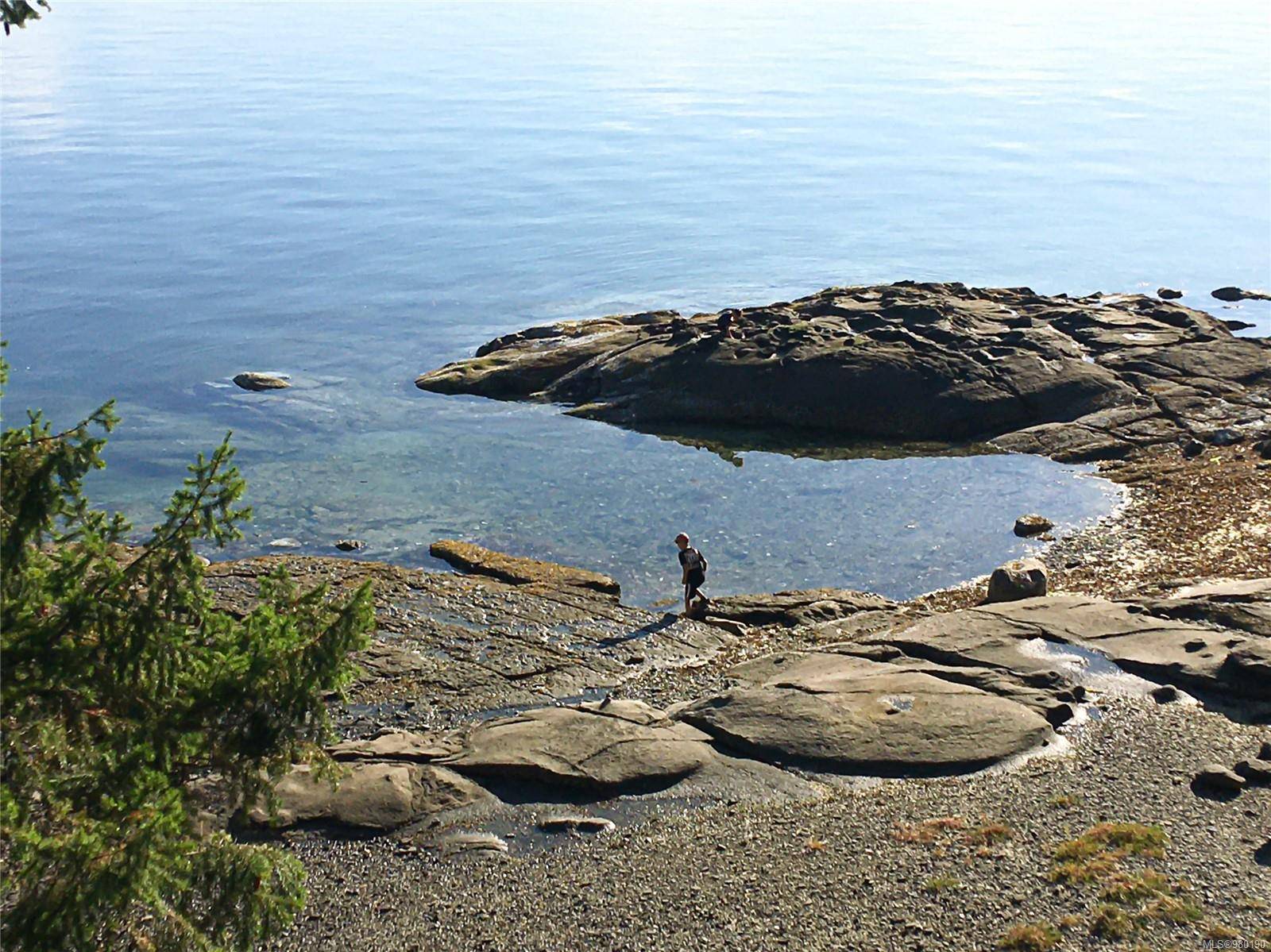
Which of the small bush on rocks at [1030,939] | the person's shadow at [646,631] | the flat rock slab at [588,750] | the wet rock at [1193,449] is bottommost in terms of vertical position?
the person's shadow at [646,631]

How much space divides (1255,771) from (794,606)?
47.5 ft

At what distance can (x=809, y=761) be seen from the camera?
2456 centimetres

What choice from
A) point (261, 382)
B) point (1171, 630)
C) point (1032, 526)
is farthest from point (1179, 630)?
point (261, 382)

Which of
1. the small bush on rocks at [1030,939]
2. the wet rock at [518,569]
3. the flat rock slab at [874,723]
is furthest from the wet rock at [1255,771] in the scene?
the wet rock at [518,569]

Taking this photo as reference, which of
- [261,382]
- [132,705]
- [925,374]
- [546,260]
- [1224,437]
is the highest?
[132,705]

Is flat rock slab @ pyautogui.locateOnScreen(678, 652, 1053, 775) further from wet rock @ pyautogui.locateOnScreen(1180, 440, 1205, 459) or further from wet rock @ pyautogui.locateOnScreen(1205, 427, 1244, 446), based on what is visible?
wet rock @ pyautogui.locateOnScreen(1205, 427, 1244, 446)

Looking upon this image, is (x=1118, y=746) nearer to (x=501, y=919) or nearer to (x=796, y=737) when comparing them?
(x=796, y=737)

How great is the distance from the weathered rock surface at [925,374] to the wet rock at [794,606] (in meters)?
17.0

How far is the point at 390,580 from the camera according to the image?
36.2 meters

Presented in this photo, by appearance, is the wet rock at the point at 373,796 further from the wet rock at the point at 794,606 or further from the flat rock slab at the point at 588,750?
the wet rock at the point at 794,606

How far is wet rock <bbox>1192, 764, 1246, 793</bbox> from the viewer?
73.9ft

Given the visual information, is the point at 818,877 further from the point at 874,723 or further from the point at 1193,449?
the point at 1193,449

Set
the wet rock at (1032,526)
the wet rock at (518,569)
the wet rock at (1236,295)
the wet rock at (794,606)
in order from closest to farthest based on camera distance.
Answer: the wet rock at (794,606)
the wet rock at (518,569)
the wet rock at (1032,526)
the wet rock at (1236,295)

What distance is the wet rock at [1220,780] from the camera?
22.5 metres
